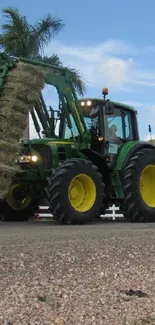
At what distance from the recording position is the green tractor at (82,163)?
10.2 metres

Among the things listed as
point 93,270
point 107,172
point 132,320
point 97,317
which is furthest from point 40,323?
point 107,172

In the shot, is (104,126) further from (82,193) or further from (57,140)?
(82,193)

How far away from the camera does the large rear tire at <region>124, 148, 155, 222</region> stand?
11297mm

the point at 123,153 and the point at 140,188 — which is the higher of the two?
the point at 123,153

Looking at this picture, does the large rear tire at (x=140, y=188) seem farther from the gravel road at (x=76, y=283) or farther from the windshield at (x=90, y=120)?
the gravel road at (x=76, y=283)

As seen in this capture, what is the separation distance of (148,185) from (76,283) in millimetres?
7764

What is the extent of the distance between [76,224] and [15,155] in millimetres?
1871

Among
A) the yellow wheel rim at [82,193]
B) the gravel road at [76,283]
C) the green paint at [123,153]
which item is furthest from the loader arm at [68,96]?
the gravel road at [76,283]

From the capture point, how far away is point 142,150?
12.0 meters

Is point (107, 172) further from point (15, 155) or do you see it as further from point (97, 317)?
point (97, 317)

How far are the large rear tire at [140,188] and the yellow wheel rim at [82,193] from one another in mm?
1108

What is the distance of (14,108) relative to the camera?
958 cm

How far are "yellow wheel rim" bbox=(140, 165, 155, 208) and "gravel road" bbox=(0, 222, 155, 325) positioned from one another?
5.79 metres

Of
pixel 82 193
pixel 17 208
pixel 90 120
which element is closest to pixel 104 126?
pixel 90 120
